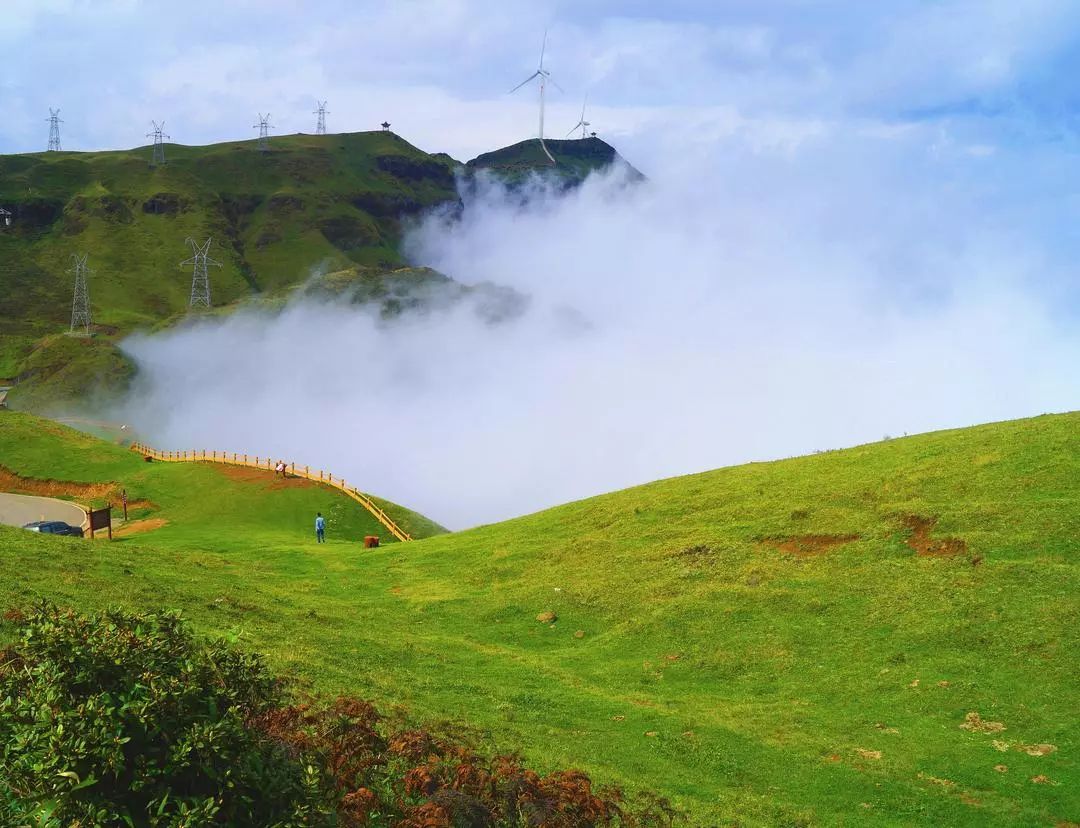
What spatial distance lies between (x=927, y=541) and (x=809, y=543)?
550 centimetres

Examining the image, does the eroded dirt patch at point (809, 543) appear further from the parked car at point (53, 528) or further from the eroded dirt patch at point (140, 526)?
the eroded dirt patch at point (140, 526)

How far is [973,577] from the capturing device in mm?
36875

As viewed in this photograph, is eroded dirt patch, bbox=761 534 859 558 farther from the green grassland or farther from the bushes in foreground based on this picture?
the bushes in foreground

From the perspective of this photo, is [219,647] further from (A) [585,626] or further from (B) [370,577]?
(B) [370,577]

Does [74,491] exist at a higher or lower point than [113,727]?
higher

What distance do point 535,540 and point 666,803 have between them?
3319cm

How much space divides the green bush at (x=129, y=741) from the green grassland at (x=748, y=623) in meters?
13.5

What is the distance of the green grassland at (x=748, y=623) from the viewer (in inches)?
1034

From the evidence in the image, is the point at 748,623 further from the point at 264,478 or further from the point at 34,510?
the point at 34,510

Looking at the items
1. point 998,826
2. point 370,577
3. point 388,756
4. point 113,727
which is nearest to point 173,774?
point 113,727

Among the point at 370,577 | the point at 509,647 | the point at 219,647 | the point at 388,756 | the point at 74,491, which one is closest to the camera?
the point at 219,647

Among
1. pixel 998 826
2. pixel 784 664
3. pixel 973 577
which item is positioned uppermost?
pixel 973 577

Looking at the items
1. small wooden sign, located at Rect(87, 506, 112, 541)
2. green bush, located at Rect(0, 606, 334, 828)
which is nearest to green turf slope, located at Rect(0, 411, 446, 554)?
small wooden sign, located at Rect(87, 506, 112, 541)

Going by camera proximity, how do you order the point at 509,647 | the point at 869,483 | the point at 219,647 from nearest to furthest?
1. the point at 219,647
2. the point at 509,647
3. the point at 869,483
